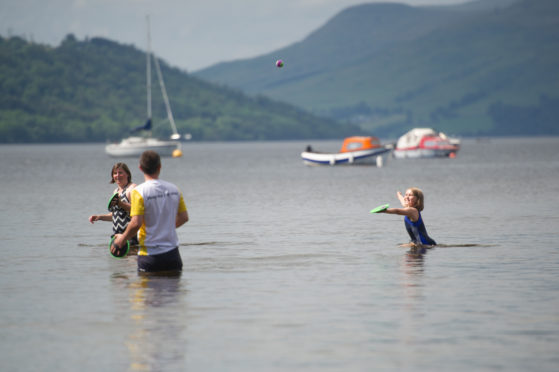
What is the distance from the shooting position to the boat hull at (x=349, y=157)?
86875 millimetres

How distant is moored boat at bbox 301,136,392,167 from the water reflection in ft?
234

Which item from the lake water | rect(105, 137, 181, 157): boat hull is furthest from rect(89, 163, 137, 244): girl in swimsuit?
rect(105, 137, 181, 157): boat hull

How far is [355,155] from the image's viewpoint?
8769 cm

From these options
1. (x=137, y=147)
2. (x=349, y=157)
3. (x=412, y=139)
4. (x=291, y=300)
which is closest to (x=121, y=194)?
(x=291, y=300)

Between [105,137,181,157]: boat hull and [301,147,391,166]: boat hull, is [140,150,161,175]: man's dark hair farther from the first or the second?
[105,137,181,157]: boat hull

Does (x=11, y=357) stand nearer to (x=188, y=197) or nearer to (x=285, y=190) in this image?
(x=188, y=197)

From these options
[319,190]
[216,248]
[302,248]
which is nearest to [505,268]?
[302,248]

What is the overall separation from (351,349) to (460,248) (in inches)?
410

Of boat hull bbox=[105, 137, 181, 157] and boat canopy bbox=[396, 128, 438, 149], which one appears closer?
boat canopy bbox=[396, 128, 438, 149]

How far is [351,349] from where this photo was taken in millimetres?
10344

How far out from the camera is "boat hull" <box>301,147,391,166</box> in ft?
285

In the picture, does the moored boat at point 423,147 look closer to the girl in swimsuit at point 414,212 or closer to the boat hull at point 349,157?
the boat hull at point 349,157

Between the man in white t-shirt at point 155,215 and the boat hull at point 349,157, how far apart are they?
71.9 metres

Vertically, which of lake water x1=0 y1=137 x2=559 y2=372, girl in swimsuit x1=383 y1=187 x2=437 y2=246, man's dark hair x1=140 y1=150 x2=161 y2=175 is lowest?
lake water x1=0 y1=137 x2=559 y2=372
